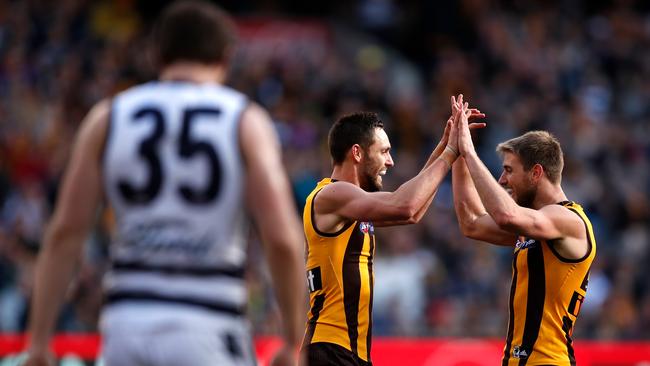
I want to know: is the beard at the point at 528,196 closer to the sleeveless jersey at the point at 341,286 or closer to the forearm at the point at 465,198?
the forearm at the point at 465,198

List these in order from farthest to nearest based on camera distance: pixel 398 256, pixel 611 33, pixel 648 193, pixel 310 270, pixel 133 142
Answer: pixel 611 33
pixel 648 193
pixel 398 256
pixel 310 270
pixel 133 142

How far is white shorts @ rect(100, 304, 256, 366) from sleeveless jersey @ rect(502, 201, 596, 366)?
9.86 feet

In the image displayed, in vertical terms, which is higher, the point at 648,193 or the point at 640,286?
the point at 648,193

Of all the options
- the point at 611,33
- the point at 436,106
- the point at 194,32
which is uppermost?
the point at 611,33

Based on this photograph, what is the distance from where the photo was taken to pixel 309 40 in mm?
21312

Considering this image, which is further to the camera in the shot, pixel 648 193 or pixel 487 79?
pixel 487 79

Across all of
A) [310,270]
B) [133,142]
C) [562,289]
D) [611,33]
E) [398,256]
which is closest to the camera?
[133,142]

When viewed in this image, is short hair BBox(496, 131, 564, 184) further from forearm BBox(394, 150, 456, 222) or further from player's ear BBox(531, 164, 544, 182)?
forearm BBox(394, 150, 456, 222)

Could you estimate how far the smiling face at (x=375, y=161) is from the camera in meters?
8.04

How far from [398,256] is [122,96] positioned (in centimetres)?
1128

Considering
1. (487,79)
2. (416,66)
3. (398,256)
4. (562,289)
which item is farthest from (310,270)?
(416,66)

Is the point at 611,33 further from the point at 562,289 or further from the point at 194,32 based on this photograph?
the point at 194,32

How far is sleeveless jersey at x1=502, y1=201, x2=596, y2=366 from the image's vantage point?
722cm

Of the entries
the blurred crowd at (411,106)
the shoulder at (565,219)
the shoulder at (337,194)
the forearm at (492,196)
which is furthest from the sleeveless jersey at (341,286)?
the blurred crowd at (411,106)
